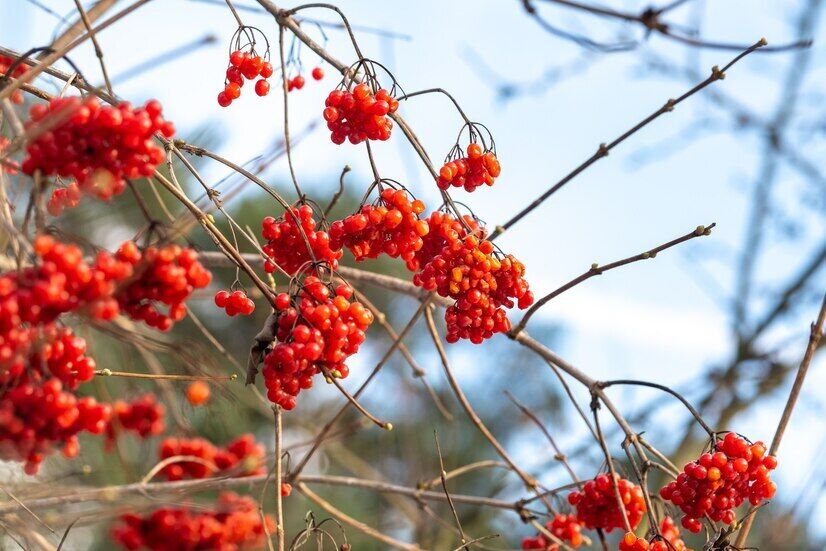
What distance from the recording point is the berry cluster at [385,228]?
4.84ft

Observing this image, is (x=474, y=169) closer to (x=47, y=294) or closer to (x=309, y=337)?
(x=309, y=337)

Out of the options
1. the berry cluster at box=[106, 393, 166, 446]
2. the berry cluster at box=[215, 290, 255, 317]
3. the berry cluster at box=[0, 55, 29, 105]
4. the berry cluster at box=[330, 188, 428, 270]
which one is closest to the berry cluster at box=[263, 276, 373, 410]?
the berry cluster at box=[215, 290, 255, 317]

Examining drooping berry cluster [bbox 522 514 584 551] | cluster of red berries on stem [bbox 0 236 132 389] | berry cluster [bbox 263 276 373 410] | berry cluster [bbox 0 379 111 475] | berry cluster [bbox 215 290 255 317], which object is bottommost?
berry cluster [bbox 0 379 111 475]

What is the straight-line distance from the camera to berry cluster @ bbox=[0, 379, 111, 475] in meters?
1.11

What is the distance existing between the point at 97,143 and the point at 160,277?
0.17 metres

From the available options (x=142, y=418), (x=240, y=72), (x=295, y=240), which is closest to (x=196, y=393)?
(x=142, y=418)

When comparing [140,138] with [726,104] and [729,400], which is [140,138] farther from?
[726,104]

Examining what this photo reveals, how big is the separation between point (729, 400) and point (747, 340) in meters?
0.28

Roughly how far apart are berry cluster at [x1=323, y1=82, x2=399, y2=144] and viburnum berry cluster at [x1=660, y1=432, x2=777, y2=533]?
0.72 m

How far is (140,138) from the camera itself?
1.09 m

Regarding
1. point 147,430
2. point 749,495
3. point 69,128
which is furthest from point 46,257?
point 147,430

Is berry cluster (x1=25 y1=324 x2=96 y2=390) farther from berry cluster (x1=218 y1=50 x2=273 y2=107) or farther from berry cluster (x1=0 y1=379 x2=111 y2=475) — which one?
berry cluster (x1=218 y1=50 x2=273 y2=107)

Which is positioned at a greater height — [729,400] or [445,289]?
[729,400]

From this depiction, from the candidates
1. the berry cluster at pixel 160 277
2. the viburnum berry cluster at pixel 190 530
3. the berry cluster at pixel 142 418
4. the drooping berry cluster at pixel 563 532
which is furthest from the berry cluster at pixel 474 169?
the berry cluster at pixel 142 418
